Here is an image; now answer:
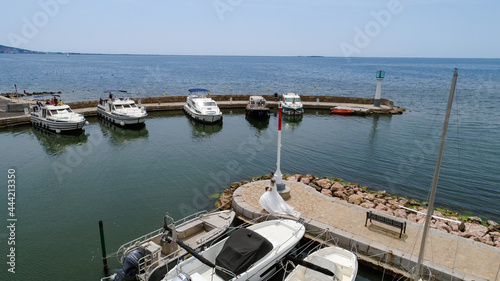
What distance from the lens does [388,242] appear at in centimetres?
1167

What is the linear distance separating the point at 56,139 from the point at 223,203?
68.8ft

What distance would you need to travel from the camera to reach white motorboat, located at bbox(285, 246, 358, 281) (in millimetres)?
9297

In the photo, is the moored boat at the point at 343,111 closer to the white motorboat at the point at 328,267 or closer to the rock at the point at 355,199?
the rock at the point at 355,199

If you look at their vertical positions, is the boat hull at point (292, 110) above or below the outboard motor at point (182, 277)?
above

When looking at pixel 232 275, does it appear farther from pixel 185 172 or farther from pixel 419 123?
pixel 419 123

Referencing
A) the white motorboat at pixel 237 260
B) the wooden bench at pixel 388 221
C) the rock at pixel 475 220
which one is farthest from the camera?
the rock at pixel 475 220

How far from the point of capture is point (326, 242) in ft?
39.6

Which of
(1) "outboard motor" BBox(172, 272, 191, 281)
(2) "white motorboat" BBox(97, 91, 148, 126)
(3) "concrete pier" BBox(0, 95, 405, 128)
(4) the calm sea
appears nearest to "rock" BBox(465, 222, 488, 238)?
(4) the calm sea

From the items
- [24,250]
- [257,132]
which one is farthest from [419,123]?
[24,250]

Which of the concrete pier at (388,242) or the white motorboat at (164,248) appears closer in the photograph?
the white motorboat at (164,248)

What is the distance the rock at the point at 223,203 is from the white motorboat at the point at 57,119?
2023 cm

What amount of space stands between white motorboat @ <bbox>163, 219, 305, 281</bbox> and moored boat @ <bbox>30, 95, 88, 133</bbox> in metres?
25.0

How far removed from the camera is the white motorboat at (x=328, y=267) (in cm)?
930

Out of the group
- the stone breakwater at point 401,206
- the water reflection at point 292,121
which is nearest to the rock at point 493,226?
the stone breakwater at point 401,206
